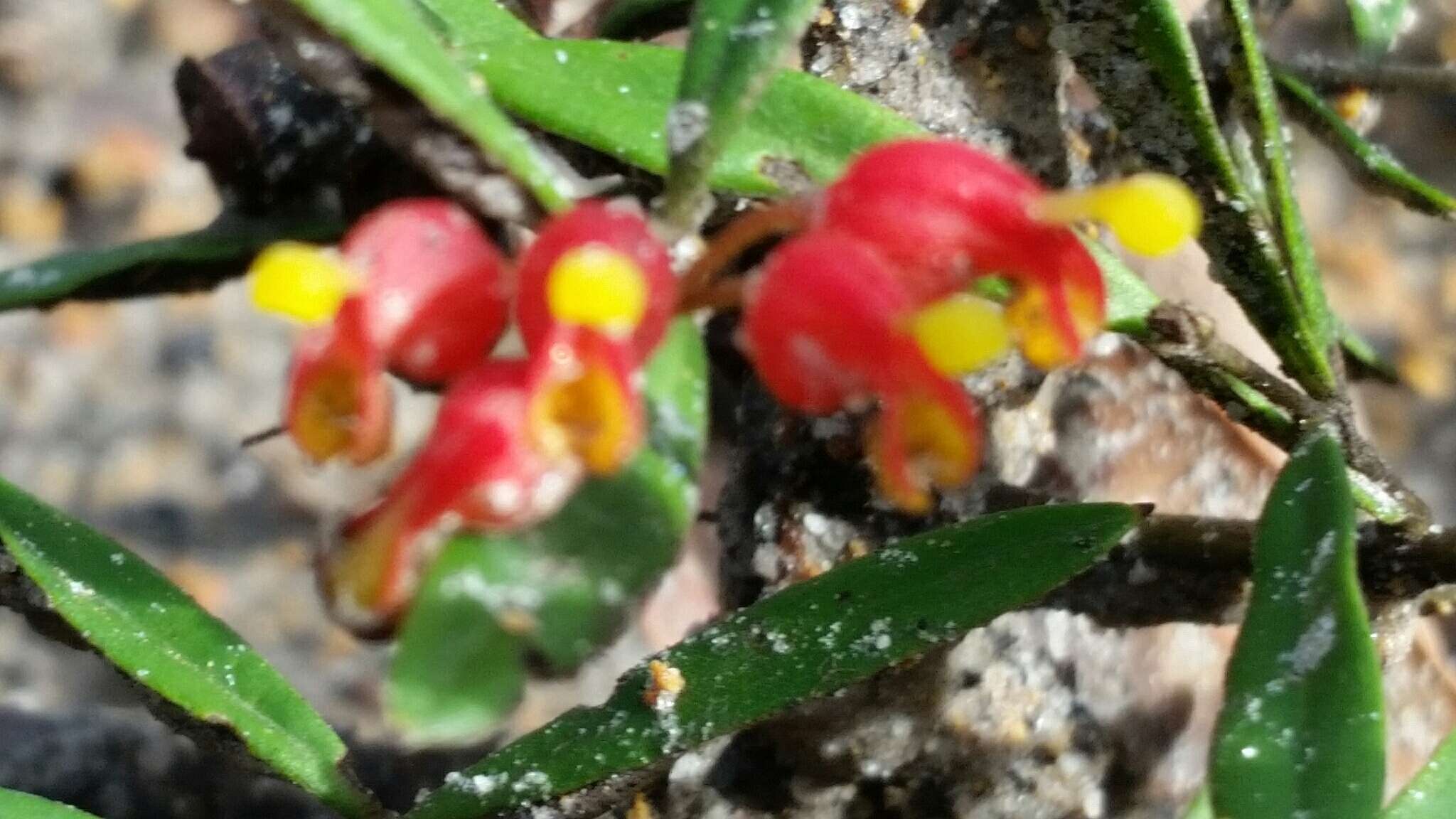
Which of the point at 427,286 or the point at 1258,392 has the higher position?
the point at 427,286

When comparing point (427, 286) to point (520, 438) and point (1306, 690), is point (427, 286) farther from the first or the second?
point (1306, 690)

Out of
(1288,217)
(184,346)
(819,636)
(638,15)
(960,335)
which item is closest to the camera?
(960,335)

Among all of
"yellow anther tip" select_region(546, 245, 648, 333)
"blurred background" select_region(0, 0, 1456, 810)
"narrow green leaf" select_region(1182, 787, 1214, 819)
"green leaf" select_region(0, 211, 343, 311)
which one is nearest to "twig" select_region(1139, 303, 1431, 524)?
"narrow green leaf" select_region(1182, 787, 1214, 819)

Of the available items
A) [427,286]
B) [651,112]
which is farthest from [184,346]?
[427,286]

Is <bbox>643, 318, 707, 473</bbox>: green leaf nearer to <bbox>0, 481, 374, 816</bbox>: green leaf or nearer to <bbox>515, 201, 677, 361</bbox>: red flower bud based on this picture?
<bbox>515, 201, 677, 361</bbox>: red flower bud

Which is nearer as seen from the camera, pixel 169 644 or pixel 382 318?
pixel 382 318

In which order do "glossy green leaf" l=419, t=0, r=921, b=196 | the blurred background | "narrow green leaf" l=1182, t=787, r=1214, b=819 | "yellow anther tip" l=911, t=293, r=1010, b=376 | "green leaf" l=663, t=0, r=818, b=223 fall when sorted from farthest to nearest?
the blurred background
"narrow green leaf" l=1182, t=787, r=1214, b=819
"glossy green leaf" l=419, t=0, r=921, b=196
"green leaf" l=663, t=0, r=818, b=223
"yellow anther tip" l=911, t=293, r=1010, b=376

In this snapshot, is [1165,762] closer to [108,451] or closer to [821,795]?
[821,795]
